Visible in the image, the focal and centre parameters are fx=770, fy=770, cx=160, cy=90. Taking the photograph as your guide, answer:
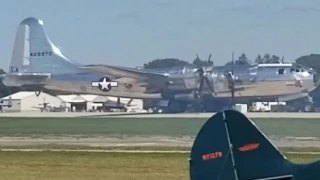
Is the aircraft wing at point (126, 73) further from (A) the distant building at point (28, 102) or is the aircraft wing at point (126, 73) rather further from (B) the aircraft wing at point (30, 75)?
(A) the distant building at point (28, 102)

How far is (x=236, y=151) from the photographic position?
8.55 metres

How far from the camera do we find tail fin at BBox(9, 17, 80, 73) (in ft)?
237

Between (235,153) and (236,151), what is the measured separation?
0.02 meters

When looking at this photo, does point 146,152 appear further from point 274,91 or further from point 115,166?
point 274,91

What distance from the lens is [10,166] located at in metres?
18.9

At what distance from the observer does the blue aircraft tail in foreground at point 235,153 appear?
841 centimetres

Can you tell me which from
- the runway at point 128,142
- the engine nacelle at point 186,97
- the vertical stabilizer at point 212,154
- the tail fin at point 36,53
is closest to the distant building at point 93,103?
the tail fin at point 36,53

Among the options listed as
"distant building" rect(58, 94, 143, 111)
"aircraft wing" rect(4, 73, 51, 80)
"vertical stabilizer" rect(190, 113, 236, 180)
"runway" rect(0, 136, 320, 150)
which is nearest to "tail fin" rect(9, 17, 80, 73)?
"aircraft wing" rect(4, 73, 51, 80)

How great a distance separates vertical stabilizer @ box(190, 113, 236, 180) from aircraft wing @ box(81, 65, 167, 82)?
56.5 meters

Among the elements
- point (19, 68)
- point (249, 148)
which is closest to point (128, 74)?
point (19, 68)

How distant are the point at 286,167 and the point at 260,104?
64.1 metres

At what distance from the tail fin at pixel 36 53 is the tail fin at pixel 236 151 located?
6173cm

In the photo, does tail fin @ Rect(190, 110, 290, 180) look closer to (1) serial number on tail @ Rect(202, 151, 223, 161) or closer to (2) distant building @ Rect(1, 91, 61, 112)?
(1) serial number on tail @ Rect(202, 151, 223, 161)

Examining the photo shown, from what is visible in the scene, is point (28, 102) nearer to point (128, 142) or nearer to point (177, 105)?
point (177, 105)
